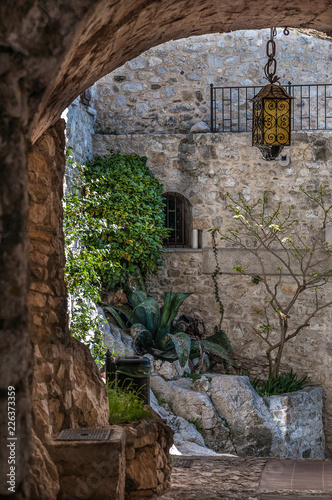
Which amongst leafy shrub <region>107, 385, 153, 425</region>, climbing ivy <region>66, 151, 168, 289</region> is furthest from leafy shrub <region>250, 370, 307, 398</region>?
leafy shrub <region>107, 385, 153, 425</region>

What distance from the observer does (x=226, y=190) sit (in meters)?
9.53

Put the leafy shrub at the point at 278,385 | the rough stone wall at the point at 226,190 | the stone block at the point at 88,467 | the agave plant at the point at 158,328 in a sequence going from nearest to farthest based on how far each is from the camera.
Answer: the stone block at the point at 88,467 < the agave plant at the point at 158,328 < the leafy shrub at the point at 278,385 < the rough stone wall at the point at 226,190

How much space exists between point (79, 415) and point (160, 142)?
6200 millimetres

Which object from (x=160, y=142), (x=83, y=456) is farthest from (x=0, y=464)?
(x=160, y=142)

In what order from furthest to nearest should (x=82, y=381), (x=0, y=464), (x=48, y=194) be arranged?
(x=82, y=381) < (x=48, y=194) < (x=0, y=464)

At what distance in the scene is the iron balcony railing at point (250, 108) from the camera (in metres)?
9.75

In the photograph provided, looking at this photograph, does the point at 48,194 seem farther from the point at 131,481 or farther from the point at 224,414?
the point at 224,414

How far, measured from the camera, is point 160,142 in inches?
374

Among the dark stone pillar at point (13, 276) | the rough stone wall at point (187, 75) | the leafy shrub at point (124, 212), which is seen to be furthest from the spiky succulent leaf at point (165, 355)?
the dark stone pillar at point (13, 276)

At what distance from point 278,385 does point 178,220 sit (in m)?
2.66

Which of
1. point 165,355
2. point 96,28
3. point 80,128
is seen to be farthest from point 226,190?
point 96,28

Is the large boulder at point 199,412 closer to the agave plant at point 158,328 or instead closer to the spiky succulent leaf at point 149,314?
the agave plant at point 158,328

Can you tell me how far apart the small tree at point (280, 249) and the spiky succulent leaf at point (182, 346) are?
56.5 inches

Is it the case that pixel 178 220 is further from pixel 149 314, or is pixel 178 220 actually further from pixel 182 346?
pixel 182 346
